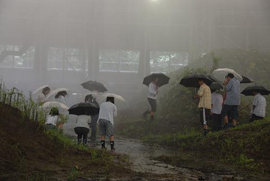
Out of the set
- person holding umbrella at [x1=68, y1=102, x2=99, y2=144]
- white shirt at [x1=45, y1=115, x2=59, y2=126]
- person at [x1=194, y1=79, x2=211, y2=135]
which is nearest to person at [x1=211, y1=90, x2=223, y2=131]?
person at [x1=194, y1=79, x2=211, y2=135]

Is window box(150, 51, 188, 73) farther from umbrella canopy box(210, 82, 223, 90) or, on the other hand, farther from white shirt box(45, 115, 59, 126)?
white shirt box(45, 115, 59, 126)

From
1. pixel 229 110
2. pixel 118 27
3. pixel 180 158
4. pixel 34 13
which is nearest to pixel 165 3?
pixel 118 27

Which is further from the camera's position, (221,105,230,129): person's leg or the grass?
(221,105,230,129): person's leg

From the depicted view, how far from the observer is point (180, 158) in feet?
29.5

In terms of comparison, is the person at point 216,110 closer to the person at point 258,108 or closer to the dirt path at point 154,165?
the person at point 258,108

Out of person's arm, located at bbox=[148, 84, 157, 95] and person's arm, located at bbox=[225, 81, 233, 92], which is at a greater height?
person's arm, located at bbox=[225, 81, 233, 92]

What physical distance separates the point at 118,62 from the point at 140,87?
400 centimetres

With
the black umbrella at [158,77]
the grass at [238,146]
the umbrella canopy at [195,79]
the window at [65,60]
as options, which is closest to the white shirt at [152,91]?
the black umbrella at [158,77]

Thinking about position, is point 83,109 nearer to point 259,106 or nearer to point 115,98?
point 115,98

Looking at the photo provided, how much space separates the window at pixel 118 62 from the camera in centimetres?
3030

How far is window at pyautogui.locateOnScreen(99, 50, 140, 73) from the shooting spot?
30.3 metres

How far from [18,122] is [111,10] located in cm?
1932

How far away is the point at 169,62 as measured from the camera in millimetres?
30484

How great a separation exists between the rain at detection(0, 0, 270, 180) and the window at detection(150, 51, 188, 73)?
0.23 ft
